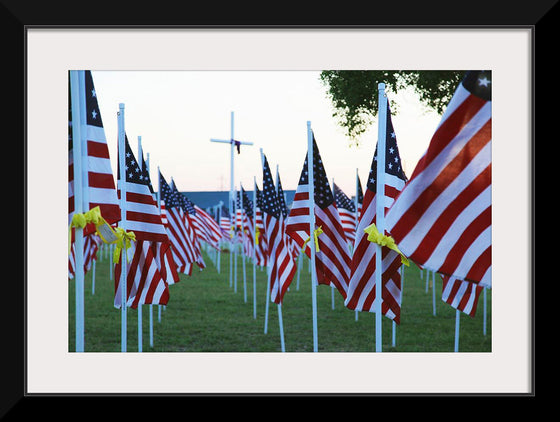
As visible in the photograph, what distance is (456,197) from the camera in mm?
4805

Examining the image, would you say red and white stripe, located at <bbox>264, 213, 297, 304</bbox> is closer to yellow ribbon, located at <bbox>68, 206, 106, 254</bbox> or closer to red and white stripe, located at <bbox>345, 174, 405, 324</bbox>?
red and white stripe, located at <bbox>345, 174, 405, 324</bbox>

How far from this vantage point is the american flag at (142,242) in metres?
7.76

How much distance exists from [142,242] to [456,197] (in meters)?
5.10

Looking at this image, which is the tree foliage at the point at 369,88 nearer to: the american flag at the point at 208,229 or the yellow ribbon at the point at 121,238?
the yellow ribbon at the point at 121,238

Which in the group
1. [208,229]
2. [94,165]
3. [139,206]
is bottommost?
[208,229]

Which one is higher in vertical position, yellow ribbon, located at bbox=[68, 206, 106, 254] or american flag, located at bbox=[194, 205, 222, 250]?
yellow ribbon, located at bbox=[68, 206, 106, 254]

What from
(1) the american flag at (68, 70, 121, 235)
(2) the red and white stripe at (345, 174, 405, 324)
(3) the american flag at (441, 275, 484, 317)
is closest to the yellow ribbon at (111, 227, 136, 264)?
(1) the american flag at (68, 70, 121, 235)

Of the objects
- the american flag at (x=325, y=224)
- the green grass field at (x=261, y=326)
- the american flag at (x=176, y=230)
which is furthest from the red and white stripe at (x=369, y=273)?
the american flag at (x=176, y=230)

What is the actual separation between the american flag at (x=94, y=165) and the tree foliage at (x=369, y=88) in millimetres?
5999

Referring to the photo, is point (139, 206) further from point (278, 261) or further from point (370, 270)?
point (370, 270)

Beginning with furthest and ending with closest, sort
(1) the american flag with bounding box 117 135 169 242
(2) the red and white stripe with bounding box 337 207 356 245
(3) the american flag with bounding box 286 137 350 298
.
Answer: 1. (2) the red and white stripe with bounding box 337 207 356 245
2. (3) the american flag with bounding box 286 137 350 298
3. (1) the american flag with bounding box 117 135 169 242

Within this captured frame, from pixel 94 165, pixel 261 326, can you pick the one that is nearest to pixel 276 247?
pixel 261 326

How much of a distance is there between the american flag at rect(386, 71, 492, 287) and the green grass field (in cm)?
660

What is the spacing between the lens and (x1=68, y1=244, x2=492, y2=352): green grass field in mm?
11594
